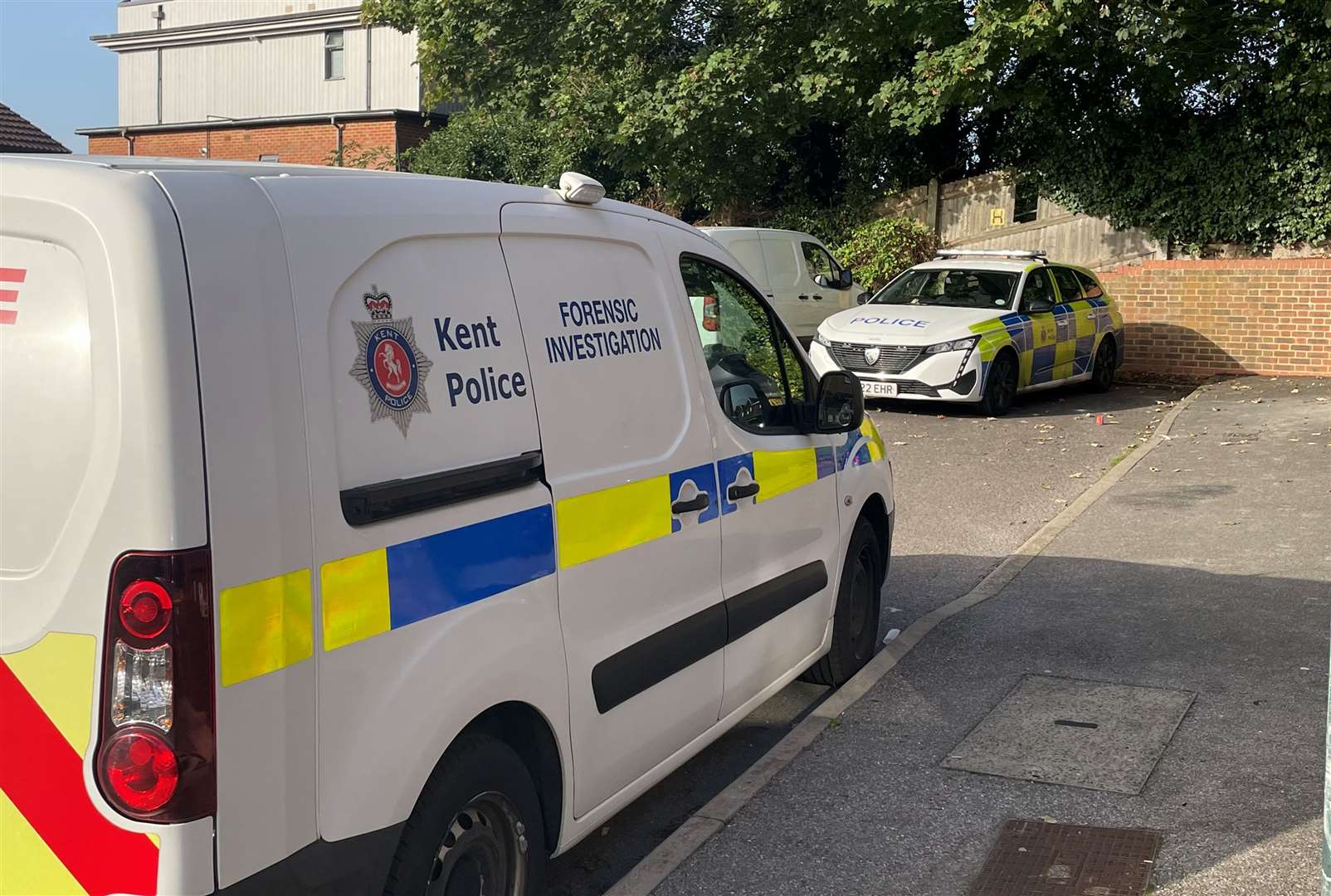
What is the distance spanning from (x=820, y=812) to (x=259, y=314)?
265 cm

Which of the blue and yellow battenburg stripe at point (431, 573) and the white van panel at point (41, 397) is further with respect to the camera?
the blue and yellow battenburg stripe at point (431, 573)

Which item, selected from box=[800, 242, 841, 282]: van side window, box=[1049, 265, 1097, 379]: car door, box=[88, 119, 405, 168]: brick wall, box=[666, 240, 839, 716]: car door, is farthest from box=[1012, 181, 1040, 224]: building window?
box=[88, 119, 405, 168]: brick wall

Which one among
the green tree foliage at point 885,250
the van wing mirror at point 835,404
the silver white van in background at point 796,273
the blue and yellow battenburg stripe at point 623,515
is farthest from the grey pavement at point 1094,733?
the green tree foliage at point 885,250

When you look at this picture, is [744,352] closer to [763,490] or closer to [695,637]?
[763,490]

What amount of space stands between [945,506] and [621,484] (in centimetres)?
658

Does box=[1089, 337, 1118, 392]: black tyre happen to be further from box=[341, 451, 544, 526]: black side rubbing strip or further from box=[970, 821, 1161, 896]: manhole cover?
box=[341, 451, 544, 526]: black side rubbing strip

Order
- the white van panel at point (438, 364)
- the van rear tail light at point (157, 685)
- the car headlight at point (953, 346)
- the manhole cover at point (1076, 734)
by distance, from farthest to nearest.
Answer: the car headlight at point (953, 346), the manhole cover at point (1076, 734), the white van panel at point (438, 364), the van rear tail light at point (157, 685)

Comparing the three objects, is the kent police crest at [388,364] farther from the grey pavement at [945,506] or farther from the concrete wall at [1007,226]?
the concrete wall at [1007,226]

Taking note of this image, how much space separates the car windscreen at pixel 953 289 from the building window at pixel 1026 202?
651 centimetres

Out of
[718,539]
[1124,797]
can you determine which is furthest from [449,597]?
[1124,797]

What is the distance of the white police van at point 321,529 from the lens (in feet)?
7.87

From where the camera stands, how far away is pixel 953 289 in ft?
50.0

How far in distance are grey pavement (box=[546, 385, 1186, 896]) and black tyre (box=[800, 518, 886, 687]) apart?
0.15 meters

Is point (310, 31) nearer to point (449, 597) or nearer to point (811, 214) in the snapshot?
point (811, 214)
